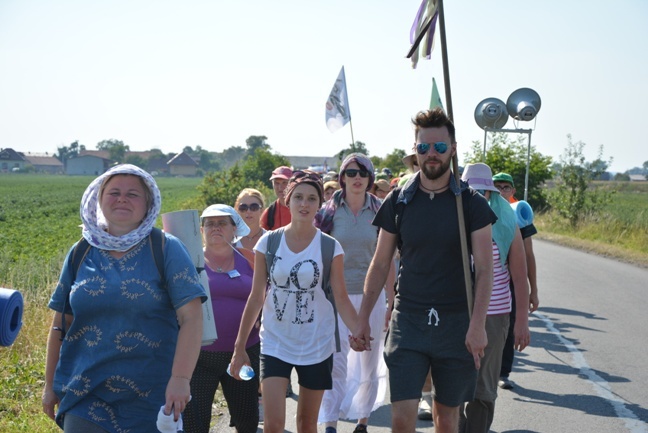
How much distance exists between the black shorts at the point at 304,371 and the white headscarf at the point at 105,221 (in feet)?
5.11

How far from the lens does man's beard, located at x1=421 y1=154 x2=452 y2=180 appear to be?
173 inches

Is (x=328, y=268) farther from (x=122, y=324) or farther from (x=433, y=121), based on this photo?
(x=122, y=324)

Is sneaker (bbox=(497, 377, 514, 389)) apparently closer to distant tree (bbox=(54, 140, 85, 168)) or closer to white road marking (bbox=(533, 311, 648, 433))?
white road marking (bbox=(533, 311, 648, 433))

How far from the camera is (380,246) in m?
4.65

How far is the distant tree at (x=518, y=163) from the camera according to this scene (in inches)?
1054

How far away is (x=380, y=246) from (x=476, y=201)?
0.60 metres

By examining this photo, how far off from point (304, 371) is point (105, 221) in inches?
71.3

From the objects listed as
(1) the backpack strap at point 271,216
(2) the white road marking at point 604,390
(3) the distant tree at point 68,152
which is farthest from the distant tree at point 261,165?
(3) the distant tree at point 68,152

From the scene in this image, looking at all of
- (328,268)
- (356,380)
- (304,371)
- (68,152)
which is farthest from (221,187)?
(68,152)

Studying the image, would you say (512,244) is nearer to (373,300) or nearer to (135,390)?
(373,300)

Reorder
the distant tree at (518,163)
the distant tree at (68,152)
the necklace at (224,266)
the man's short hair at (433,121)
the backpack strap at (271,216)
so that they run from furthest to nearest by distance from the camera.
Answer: the distant tree at (68,152)
the distant tree at (518,163)
the backpack strap at (271,216)
the necklace at (224,266)
the man's short hair at (433,121)

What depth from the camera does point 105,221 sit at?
3.63 meters

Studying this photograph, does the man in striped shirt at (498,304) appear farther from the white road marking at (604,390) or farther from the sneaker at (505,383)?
the sneaker at (505,383)

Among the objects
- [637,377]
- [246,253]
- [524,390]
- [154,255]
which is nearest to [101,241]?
[154,255]
